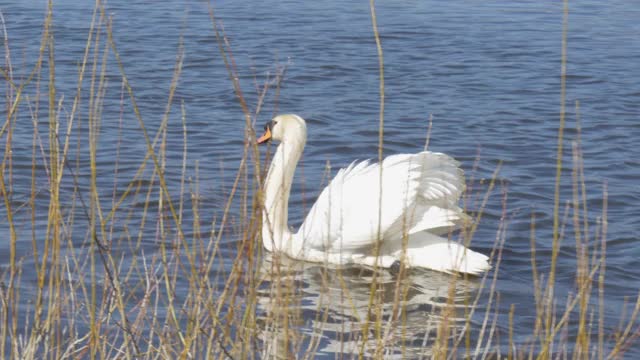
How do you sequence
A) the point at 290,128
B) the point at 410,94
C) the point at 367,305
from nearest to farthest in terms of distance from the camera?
the point at 367,305, the point at 290,128, the point at 410,94

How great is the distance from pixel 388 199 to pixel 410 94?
5.15m

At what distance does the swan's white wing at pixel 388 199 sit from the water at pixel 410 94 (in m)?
0.30

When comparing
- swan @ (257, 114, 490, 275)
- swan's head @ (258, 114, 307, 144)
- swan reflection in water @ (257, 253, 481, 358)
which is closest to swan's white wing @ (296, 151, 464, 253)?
swan @ (257, 114, 490, 275)

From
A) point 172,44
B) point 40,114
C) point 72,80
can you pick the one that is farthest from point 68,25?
point 40,114

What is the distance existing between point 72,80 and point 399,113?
3.07 m

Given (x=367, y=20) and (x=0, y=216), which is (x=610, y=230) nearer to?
(x=0, y=216)

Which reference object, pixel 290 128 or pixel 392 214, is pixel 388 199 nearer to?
pixel 392 214

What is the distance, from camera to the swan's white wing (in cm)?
716

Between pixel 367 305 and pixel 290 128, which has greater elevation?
pixel 290 128

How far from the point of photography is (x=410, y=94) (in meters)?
12.3

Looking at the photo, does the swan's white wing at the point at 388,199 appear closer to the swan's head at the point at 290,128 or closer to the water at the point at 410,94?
the water at the point at 410,94

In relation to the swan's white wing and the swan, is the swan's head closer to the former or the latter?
the swan

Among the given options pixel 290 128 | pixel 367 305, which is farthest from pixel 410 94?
pixel 367 305

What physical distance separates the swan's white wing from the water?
300 mm
